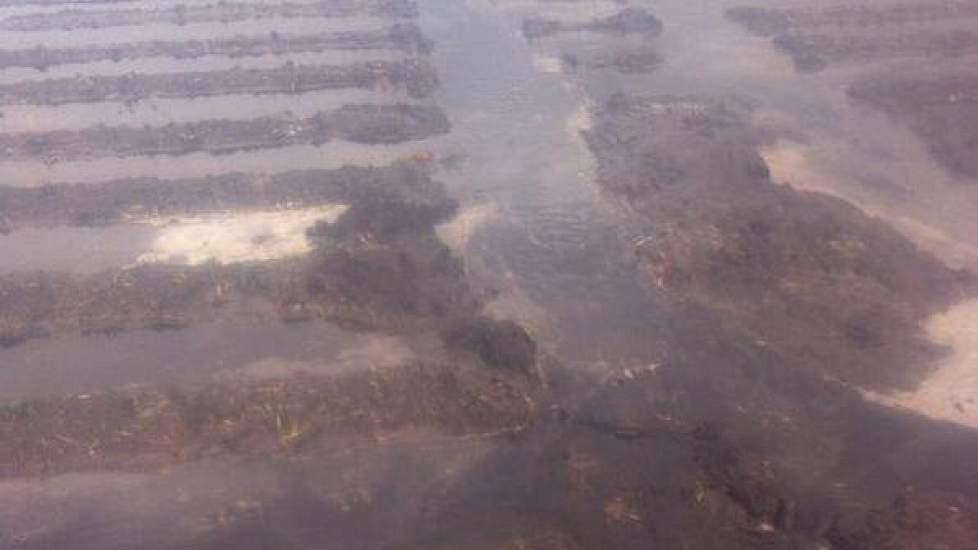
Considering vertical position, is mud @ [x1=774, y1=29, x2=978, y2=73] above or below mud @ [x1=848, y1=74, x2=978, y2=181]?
above

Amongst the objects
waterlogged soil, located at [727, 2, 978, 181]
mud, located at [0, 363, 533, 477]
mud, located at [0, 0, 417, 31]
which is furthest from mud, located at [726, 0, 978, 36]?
mud, located at [0, 363, 533, 477]

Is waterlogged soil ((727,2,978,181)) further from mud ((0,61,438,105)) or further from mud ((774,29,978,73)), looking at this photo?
mud ((0,61,438,105))

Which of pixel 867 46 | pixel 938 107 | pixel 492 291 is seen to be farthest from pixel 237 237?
pixel 867 46

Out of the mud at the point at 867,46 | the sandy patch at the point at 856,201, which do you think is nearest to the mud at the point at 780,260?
the sandy patch at the point at 856,201

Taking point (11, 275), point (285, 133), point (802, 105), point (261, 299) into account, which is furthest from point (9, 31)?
point (802, 105)

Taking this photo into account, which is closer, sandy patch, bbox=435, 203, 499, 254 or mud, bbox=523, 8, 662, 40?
sandy patch, bbox=435, 203, 499, 254

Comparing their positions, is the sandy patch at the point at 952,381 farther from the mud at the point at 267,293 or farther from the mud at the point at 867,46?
the mud at the point at 867,46

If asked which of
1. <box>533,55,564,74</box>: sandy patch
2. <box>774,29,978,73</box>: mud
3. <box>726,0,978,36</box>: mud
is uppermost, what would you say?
<box>726,0,978,36</box>: mud
